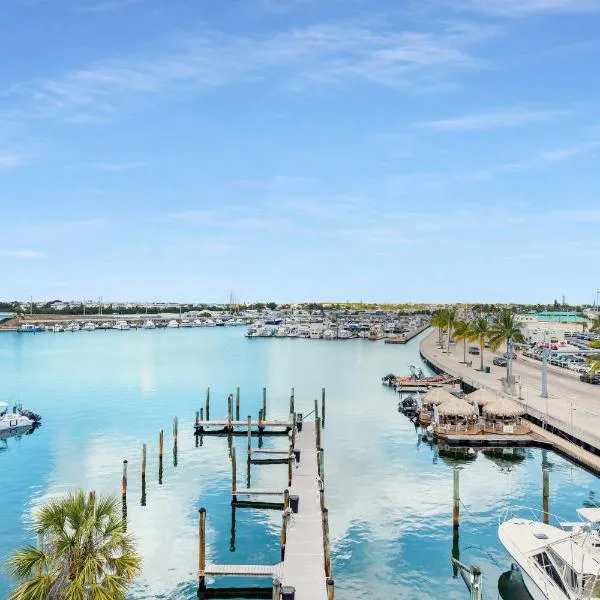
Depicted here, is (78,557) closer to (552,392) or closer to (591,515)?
(591,515)

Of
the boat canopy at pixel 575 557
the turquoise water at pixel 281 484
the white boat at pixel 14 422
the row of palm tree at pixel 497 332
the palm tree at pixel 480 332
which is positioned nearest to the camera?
the boat canopy at pixel 575 557

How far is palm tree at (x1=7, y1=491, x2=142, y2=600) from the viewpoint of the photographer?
16.5 meters

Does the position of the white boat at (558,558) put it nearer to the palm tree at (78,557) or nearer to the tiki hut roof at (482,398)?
the palm tree at (78,557)

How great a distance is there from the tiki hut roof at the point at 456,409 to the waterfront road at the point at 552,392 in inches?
225

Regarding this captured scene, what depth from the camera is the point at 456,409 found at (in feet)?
182

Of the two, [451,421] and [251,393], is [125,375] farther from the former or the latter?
[451,421]

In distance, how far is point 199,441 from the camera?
5919 cm

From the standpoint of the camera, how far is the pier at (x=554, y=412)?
47.4m

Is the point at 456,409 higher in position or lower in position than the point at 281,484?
higher

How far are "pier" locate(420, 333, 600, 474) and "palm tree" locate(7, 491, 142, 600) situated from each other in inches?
1384

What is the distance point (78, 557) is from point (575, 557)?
691 inches

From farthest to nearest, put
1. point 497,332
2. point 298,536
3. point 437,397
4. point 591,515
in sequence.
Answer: point 497,332 → point 437,397 → point 298,536 → point 591,515

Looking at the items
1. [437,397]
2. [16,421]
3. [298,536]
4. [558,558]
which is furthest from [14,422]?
[558,558]

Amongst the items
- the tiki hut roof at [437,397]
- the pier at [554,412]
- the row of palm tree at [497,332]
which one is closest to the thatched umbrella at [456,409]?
the pier at [554,412]
